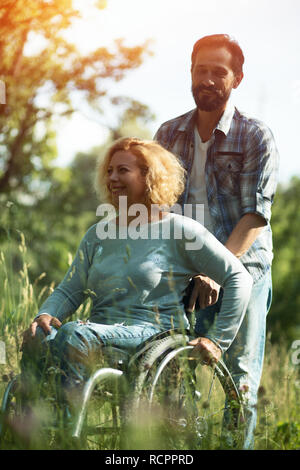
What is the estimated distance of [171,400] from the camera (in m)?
2.16

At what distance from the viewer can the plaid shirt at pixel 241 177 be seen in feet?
9.14

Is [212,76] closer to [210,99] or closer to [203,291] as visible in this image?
[210,99]

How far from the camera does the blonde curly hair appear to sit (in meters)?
2.48

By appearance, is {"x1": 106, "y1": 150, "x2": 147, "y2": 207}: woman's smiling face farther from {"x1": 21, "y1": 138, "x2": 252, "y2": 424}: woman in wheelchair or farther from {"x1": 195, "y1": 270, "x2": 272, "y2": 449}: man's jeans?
{"x1": 195, "y1": 270, "x2": 272, "y2": 449}: man's jeans

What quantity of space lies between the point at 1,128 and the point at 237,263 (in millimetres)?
5317

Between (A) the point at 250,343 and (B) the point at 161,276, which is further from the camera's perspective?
(A) the point at 250,343

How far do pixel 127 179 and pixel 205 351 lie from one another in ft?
2.41

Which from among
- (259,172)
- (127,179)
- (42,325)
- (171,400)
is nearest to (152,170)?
(127,179)

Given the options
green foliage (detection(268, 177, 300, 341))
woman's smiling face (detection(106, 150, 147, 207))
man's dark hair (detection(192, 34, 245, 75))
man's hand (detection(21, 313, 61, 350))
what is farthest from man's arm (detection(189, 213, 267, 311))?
green foliage (detection(268, 177, 300, 341))

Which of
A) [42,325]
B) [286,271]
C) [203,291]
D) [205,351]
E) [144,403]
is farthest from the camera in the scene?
[286,271]

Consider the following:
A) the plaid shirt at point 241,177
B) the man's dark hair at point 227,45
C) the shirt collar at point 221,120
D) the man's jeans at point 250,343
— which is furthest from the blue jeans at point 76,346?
the man's dark hair at point 227,45

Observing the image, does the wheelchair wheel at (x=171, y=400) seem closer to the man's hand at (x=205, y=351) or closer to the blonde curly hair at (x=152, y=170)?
the man's hand at (x=205, y=351)
